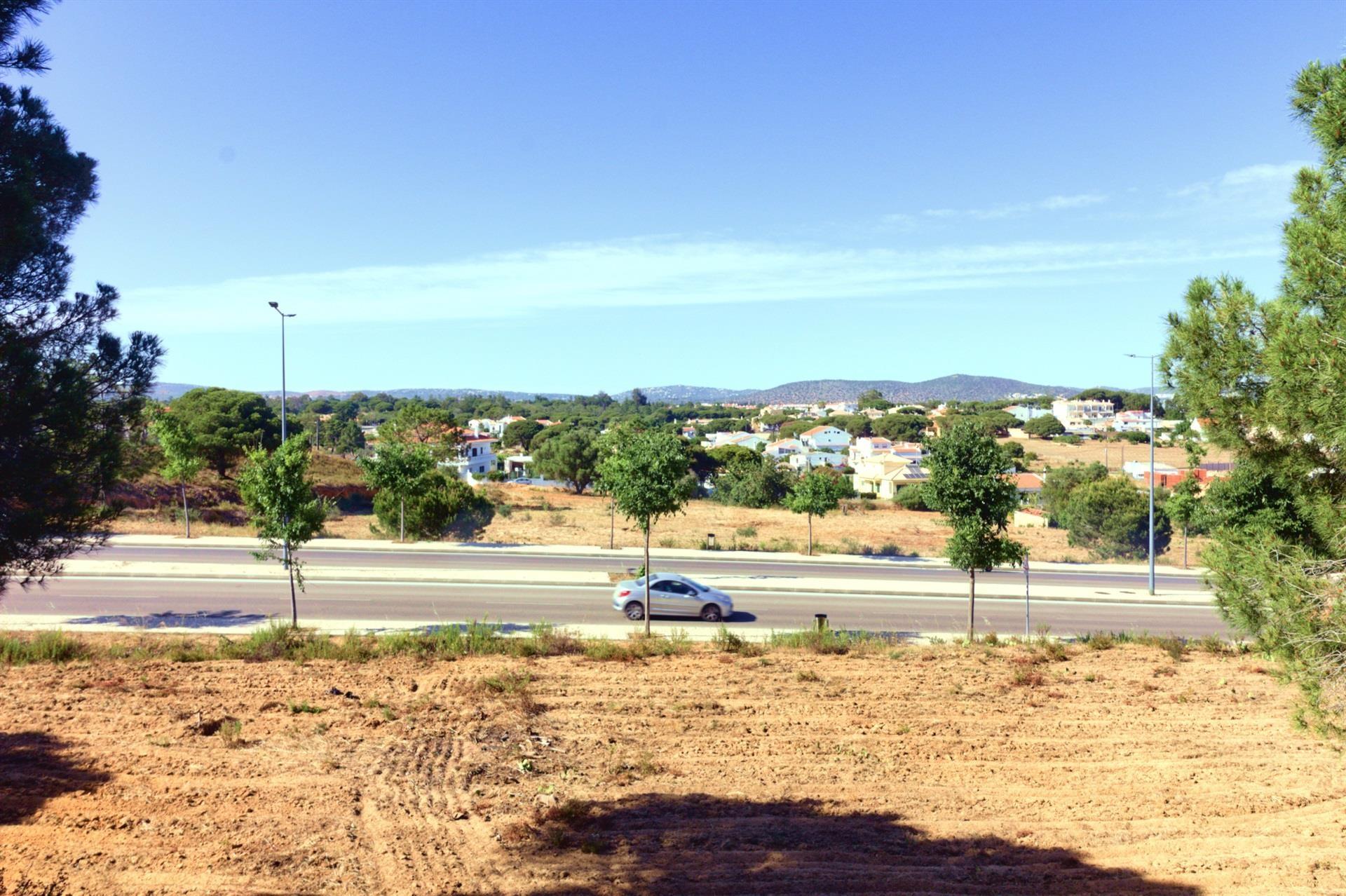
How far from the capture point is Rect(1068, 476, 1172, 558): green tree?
→ 38.2 meters

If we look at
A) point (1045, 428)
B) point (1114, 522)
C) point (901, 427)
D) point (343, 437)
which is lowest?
point (1114, 522)

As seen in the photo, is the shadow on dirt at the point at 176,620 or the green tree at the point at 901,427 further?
the green tree at the point at 901,427

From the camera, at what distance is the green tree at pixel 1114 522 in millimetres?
38156

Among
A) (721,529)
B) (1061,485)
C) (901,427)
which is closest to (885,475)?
(1061,485)

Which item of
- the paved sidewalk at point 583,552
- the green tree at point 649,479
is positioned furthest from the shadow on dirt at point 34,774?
the paved sidewalk at point 583,552

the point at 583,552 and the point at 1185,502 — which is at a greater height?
the point at 1185,502

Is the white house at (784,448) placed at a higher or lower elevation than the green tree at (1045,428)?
lower

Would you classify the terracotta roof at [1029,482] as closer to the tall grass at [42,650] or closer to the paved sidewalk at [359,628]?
the paved sidewalk at [359,628]

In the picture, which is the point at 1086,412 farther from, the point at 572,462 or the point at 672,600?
the point at 672,600

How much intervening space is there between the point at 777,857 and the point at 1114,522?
36773 millimetres

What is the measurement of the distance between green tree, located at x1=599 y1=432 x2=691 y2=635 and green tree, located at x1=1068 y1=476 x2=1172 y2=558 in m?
28.2

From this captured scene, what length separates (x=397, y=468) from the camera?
29.0 meters

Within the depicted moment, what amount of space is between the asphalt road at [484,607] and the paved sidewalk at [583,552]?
20.3ft

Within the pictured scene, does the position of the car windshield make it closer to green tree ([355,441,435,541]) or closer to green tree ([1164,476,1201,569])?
green tree ([355,441,435,541])
